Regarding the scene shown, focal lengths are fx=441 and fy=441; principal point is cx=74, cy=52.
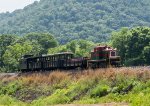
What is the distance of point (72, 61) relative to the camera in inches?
2031

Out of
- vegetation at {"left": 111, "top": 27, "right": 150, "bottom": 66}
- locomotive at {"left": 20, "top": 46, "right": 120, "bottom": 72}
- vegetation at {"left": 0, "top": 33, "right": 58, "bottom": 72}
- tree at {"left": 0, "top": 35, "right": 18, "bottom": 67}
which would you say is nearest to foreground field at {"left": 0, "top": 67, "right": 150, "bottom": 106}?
locomotive at {"left": 20, "top": 46, "right": 120, "bottom": 72}

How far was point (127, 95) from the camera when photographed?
1243 inches

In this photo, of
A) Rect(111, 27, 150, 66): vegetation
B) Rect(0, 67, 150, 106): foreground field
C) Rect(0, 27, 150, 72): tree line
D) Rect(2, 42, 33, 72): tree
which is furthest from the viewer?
Rect(2, 42, 33, 72): tree

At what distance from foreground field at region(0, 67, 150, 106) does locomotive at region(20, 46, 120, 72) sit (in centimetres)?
417

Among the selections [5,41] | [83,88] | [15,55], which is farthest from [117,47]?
[83,88]

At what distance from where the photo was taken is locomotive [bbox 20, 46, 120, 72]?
152ft

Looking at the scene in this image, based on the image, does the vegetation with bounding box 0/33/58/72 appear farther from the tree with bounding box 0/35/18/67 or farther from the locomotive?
the locomotive

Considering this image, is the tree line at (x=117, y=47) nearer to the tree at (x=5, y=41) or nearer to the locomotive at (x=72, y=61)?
the tree at (x=5, y=41)

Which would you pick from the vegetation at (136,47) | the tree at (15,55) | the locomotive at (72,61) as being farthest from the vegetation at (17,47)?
the locomotive at (72,61)

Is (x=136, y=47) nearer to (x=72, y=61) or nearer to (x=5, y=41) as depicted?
(x=72, y=61)

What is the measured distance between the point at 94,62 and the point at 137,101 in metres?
18.8

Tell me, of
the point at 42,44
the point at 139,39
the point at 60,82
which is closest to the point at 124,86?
the point at 60,82

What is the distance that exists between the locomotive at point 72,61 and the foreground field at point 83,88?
4.17 meters

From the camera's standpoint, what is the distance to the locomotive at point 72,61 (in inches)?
1818
